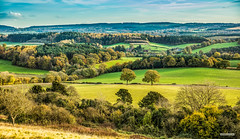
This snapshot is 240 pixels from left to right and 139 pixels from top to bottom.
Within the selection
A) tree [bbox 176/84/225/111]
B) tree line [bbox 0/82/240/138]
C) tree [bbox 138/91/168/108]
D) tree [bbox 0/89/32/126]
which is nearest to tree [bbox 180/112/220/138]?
tree line [bbox 0/82/240/138]

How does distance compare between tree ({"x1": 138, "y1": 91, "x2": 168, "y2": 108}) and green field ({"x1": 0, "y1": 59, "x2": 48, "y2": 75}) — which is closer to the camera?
tree ({"x1": 138, "y1": 91, "x2": 168, "y2": 108})

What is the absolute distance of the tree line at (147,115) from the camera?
25.2 meters

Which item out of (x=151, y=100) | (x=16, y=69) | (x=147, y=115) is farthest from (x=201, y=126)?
(x=16, y=69)

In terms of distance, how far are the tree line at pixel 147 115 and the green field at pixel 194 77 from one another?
3361cm

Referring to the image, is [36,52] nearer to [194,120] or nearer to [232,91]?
[232,91]

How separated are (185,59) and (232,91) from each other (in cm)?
4256

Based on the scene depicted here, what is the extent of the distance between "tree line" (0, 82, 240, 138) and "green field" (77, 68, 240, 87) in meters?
33.6

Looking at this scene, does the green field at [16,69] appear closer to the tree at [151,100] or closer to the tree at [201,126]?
the tree at [151,100]

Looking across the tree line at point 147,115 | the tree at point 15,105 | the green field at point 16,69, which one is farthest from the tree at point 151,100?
the green field at point 16,69

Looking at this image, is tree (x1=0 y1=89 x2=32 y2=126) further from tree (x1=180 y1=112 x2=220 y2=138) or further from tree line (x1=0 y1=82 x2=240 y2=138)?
tree (x1=180 y1=112 x2=220 y2=138)

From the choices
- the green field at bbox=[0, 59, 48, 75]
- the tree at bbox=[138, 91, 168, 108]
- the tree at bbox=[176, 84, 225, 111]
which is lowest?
the green field at bbox=[0, 59, 48, 75]

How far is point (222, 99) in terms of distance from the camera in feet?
103

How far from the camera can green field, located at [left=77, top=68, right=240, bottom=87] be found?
6544cm

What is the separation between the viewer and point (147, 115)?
1136 inches
